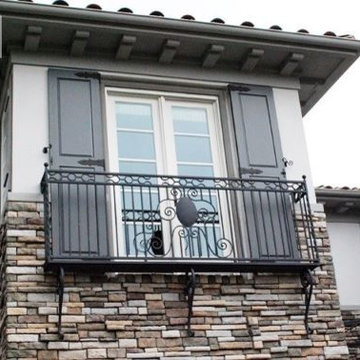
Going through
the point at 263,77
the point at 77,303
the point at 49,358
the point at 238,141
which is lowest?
the point at 49,358

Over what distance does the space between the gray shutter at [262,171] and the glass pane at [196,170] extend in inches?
16.8

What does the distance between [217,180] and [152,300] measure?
168 centimetres

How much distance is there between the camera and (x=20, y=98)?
941cm

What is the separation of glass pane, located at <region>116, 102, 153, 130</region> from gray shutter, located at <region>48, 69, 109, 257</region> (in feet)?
1.21

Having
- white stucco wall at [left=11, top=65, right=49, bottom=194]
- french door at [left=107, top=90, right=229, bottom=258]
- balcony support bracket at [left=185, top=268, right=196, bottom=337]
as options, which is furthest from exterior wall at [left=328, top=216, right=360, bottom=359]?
white stucco wall at [left=11, top=65, right=49, bottom=194]

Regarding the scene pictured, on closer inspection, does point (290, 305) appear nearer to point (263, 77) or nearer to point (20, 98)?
point (263, 77)

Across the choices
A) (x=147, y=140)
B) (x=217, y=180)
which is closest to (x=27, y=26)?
(x=147, y=140)

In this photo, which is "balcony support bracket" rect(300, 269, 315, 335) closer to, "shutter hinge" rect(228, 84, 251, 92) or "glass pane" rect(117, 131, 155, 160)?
"glass pane" rect(117, 131, 155, 160)

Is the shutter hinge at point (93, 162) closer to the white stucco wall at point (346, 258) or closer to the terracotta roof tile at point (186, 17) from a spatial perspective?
the terracotta roof tile at point (186, 17)

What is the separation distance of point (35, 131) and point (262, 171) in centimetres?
285

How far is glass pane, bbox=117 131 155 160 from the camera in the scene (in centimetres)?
970

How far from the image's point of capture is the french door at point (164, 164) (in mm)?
9172

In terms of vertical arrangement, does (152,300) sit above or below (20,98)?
below

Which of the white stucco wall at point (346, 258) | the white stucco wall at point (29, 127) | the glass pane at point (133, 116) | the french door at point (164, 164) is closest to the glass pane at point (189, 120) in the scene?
the french door at point (164, 164)
